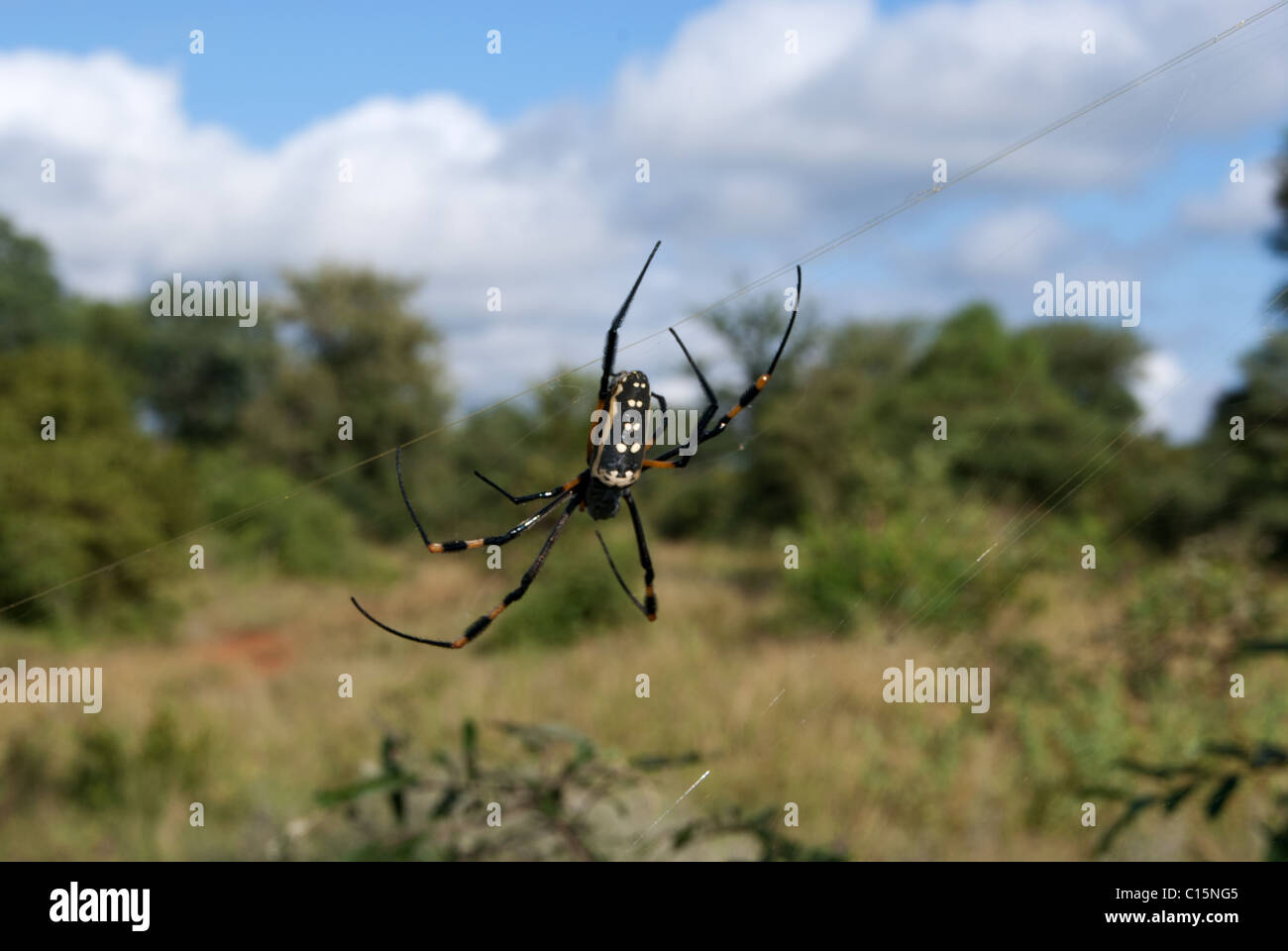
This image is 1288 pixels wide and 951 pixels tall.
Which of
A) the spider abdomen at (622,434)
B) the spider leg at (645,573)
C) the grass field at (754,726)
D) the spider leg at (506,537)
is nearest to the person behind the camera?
the spider abdomen at (622,434)

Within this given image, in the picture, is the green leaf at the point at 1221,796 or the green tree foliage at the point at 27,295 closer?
the green leaf at the point at 1221,796

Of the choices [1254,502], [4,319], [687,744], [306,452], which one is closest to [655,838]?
[687,744]

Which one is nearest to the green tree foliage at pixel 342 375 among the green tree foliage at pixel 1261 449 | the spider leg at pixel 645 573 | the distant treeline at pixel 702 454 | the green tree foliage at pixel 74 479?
the distant treeline at pixel 702 454

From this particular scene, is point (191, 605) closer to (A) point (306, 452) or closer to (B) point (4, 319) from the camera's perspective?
(A) point (306, 452)

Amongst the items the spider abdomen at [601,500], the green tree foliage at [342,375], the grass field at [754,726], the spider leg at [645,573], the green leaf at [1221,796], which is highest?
the green tree foliage at [342,375]

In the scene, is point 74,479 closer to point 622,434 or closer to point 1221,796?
point 622,434

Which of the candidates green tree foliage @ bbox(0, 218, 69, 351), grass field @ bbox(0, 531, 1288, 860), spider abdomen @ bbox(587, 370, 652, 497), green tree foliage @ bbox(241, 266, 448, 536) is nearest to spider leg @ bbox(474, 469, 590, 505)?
spider abdomen @ bbox(587, 370, 652, 497)

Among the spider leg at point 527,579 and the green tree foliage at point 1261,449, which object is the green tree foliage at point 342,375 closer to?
the green tree foliage at point 1261,449

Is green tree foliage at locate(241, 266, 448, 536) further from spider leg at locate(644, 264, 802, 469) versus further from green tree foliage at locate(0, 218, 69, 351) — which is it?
spider leg at locate(644, 264, 802, 469)

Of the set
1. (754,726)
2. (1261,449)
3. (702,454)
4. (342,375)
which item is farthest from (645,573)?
(342,375)
